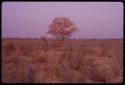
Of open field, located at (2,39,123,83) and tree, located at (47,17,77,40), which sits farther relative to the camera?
tree, located at (47,17,77,40)

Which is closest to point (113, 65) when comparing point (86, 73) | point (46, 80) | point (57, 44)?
point (86, 73)

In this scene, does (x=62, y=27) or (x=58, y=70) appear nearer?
(x=58, y=70)

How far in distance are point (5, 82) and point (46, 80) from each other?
1.19 m

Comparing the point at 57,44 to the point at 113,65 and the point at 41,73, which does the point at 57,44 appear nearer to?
the point at 113,65

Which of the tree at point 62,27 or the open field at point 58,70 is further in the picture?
the tree at point 62,27

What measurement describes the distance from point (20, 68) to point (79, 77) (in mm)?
1306

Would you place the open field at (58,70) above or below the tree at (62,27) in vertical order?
below

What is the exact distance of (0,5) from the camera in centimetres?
373

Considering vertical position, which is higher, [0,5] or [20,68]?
[0,5]

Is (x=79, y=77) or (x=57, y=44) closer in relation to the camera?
(x=79, y=77)

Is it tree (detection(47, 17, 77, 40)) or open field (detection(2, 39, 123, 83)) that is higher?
tree (detection(47, 17, 77, 40))

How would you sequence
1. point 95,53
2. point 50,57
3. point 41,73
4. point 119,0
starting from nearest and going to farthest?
point 119,0 → point 41,73 → point 50,57 → point 95,53

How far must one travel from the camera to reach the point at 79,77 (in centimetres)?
505

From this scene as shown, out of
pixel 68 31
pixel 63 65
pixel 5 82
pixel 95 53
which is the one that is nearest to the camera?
pixel 5 82
